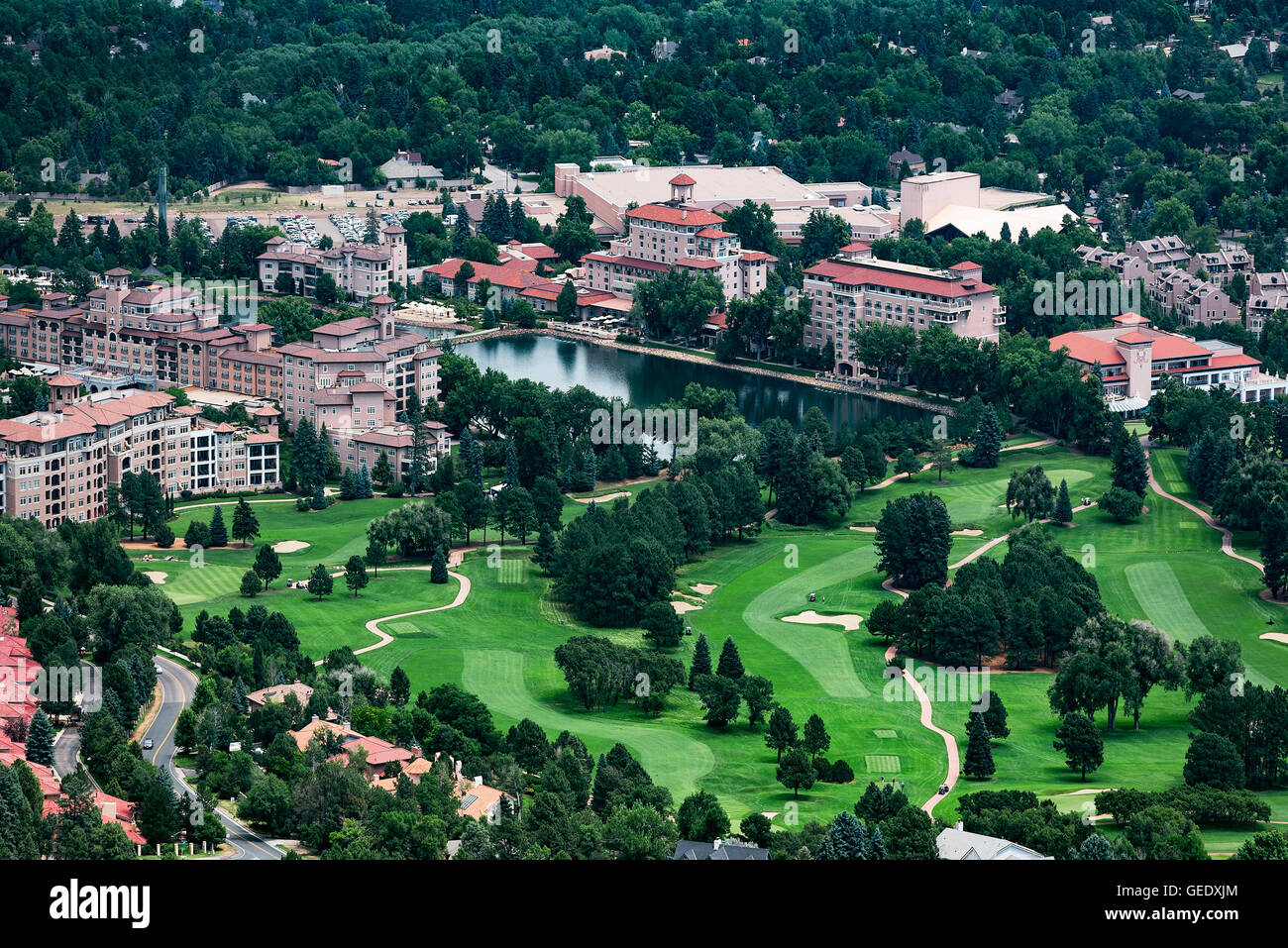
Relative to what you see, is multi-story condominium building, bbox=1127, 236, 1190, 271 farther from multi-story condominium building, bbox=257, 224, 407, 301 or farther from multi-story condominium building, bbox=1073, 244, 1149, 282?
multi-story condominium building, bbox=257, 224, 407, 301

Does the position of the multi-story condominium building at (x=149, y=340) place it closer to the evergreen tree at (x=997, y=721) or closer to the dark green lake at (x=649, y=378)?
the dark green lake at (x=649, y=378)

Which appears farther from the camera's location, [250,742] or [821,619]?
[821,619]

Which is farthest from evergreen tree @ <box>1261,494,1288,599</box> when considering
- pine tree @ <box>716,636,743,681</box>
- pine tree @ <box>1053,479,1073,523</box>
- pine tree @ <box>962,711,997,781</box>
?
pine tree @ <box>962,711,997,781</box>

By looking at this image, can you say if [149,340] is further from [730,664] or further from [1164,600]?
[1164,600]

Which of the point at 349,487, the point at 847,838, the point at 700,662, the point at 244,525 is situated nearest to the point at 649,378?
the point at 349,487

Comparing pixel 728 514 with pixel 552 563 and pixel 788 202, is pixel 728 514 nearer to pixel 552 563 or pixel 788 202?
pixel 552 563

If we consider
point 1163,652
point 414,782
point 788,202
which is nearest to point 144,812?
point 414,782
